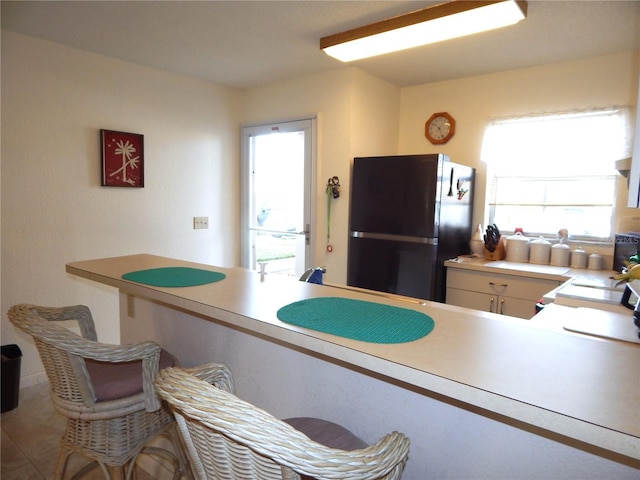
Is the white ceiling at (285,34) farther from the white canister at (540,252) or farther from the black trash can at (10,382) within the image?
the black trash can at (10,382)

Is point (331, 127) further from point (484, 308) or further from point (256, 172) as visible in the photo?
point (484, 308)

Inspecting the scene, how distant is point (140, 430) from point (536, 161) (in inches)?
133

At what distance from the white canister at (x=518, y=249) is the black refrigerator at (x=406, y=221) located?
381mm

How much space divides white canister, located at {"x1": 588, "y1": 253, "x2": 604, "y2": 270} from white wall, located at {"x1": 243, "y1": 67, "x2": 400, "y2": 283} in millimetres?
1880

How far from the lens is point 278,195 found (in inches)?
156

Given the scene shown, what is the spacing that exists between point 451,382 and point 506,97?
331 centimetres

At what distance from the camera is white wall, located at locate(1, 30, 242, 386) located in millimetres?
2799

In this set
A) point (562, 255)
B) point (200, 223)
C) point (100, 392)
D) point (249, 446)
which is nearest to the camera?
point (249, 446)

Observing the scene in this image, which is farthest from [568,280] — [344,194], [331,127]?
[331,127]

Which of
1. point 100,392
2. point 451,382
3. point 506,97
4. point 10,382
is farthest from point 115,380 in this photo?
point 506,97

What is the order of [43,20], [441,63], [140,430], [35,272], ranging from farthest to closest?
[441,63]
[35,272]
[43,20]
[140,430]

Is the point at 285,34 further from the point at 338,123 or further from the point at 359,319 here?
the point at 359,319

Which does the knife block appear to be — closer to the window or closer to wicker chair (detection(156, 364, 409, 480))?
the window

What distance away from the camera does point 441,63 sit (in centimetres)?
320
